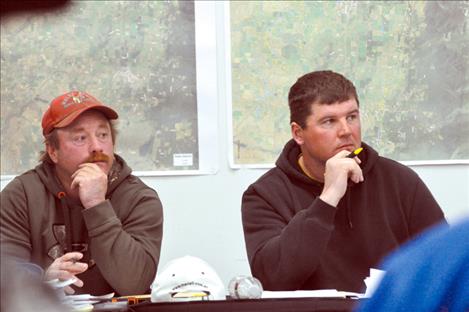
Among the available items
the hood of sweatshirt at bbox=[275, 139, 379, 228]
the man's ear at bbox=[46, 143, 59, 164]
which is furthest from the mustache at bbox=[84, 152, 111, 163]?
the hood of sweatshirt at bbox=[275, 139, 379, 228]

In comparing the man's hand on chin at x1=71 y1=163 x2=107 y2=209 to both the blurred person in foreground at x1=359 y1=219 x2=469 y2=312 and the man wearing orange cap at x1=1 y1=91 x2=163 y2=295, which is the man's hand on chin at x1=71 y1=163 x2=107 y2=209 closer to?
the man wearing orange cap at x1=1 y1=91 x2=163 y2=295

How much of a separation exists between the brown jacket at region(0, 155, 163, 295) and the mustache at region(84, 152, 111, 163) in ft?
0.13

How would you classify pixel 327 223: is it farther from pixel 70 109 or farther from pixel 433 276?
pixel 433 276

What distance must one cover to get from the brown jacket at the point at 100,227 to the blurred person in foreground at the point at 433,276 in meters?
1.72

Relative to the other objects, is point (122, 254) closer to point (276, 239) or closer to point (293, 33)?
point (276, 239)

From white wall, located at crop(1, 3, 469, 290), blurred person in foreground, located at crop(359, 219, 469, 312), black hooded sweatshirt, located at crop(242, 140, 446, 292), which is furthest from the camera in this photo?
white wall, located at crop(1, 3, 469, 290)

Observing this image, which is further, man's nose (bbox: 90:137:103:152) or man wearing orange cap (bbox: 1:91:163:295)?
man's nose (bbox: 90:137:103:152)

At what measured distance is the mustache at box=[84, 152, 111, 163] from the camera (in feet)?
7.58

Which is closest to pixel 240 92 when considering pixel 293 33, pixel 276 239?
pixel 293 33

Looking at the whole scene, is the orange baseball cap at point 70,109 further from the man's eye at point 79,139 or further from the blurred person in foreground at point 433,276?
the blurred person in foreground at point 433,276

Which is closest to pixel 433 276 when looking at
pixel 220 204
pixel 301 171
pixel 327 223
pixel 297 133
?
pixel 327 223

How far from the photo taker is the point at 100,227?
2.07 meters

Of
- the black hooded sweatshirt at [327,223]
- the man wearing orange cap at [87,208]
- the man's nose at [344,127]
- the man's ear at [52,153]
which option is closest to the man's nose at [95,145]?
the man wearing orange cap at [87,208]

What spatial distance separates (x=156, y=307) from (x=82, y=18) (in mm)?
1575
